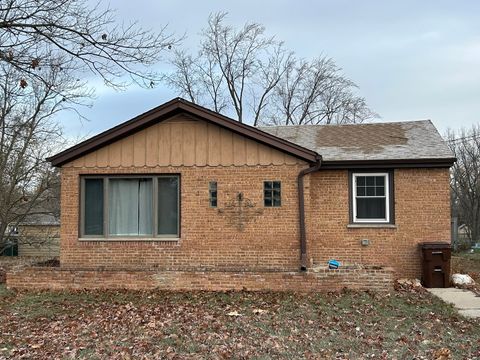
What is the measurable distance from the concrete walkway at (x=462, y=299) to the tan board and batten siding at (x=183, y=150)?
14.1 feet

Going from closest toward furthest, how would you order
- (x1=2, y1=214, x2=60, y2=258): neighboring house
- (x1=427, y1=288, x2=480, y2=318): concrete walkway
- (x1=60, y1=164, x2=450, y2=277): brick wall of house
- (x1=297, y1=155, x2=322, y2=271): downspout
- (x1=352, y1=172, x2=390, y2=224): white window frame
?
(x1=427, y1=288, x2=480, y2=318): concrete walkway < (x1=297, y1=155, x2=322, y2=271): downspout < (x1=60, y1=164, x2=450, y2=277): brick wall of house < (x1=352, y1=172, x2=390, y2=224): white window frame < (x1=2, y1=214, x2=60, y2=258): neighboring house

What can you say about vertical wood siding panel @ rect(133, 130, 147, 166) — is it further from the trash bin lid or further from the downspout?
the trash bin lid

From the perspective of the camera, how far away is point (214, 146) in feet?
40.5

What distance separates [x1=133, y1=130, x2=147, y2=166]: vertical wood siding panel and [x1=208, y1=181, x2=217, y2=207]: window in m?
1.68

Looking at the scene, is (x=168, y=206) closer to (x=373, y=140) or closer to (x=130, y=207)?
(x=130, y=207)

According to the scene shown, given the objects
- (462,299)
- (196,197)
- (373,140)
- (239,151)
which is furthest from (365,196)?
(196,197)

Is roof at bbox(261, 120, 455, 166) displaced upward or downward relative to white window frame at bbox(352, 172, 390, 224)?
upward

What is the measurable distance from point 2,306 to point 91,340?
349 centimetres

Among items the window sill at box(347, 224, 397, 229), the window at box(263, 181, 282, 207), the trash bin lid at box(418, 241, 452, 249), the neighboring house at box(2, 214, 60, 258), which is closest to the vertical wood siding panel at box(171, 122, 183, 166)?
the window at box(263, 181, 282, 207)

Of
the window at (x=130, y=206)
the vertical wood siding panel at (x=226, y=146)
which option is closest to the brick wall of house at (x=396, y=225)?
the vertical wood siding panel at (x=226, y=146)

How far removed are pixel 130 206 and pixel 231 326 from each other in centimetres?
532

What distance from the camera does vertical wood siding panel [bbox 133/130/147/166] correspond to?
487 inches

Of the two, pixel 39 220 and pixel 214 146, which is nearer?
pixel 214 146

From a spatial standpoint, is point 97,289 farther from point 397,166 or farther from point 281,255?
point 397,166
